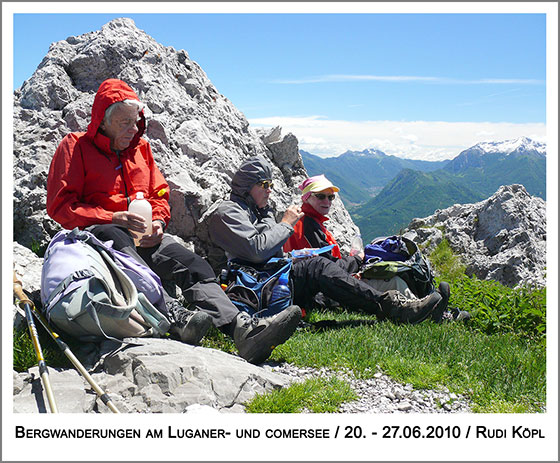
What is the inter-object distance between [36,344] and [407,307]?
480cm

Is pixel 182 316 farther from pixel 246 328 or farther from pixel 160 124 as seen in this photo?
pixel 160 124

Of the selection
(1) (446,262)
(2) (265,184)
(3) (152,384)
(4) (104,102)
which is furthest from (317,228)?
(1) (446,262)

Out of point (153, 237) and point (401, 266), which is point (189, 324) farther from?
point (401, 266)

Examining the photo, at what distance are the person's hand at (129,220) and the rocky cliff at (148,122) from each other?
5.77ft

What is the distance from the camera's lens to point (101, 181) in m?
6.09

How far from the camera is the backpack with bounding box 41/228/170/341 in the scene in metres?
4.64

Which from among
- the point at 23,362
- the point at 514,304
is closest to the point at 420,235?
the point at 514,304

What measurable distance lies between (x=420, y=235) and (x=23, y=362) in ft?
34.2

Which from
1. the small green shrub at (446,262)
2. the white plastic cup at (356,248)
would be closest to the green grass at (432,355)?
the white plastic cup at (356,248)

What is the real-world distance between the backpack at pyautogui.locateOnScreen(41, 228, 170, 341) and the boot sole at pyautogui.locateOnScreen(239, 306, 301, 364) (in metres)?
0.96

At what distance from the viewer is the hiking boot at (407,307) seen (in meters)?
6.90

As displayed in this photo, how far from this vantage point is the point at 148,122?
8266 mm

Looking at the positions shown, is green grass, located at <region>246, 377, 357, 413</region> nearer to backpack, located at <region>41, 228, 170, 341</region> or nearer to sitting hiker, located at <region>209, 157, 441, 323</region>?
backpack, located at <region>41, 228, 170, 341</region>

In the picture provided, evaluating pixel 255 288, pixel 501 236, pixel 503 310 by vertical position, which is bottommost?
pixel 503 310
